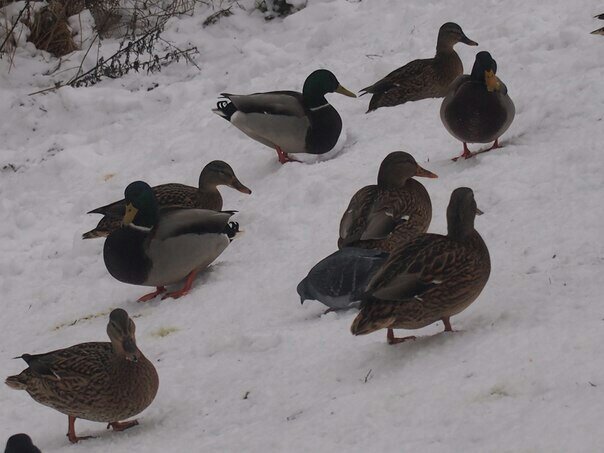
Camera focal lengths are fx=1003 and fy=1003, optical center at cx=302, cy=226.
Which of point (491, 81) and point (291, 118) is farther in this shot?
point (291, 118)

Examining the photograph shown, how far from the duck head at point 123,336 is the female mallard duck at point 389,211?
1.59 m

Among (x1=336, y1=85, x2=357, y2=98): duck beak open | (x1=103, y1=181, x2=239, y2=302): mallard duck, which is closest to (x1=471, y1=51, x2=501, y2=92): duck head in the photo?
(x1=336, y1=85, x2=357, y2=98): duck beak open

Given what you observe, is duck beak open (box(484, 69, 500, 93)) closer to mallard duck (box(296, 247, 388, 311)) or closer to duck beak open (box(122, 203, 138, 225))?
mallard duck (box(296, 247, 388, 311))

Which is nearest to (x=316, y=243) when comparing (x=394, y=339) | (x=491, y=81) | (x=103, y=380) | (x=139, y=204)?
(x=139, y=204)

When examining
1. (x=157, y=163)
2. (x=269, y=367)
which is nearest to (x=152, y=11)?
(x=157, y=163)

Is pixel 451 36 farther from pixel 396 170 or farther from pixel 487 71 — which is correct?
pixel 396 170

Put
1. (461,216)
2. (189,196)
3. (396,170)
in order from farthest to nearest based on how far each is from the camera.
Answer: (189,196) → (396,170) → (461,216)

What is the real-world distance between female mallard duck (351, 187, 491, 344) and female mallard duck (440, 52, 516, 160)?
2654 millimetres

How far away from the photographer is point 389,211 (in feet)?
A: 20.4

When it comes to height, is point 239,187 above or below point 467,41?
below

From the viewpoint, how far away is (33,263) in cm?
809

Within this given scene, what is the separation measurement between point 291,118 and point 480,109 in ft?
6.86

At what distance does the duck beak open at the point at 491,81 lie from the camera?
740cm

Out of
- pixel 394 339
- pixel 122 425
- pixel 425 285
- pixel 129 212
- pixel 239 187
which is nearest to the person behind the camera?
pixel 425 285
